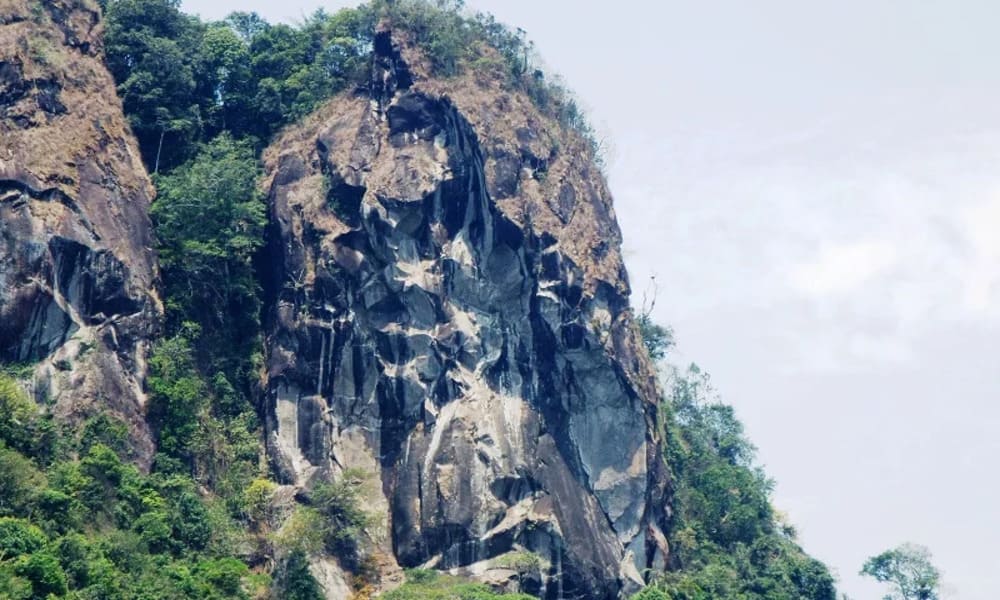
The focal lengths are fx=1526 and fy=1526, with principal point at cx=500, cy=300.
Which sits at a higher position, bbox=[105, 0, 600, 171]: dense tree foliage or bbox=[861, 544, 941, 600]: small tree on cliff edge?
bbox=[105, 0, 600, 171]: dense tree foliage

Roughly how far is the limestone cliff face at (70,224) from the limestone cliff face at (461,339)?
428 centimetres

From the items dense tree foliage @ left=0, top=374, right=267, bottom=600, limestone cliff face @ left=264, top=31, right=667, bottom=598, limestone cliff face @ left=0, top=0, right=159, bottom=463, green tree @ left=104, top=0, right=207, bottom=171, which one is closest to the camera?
dense tree foliage @ left=0, top=374, right=267, bottom=600

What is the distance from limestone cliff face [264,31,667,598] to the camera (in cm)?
4112

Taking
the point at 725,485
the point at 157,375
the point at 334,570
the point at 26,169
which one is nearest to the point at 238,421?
the point at 157,375

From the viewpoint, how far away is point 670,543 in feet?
149

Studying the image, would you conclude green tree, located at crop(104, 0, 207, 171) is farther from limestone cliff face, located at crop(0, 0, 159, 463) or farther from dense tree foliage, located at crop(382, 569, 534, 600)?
dense tree foliage, located at crop(382, 569, 534, 600)

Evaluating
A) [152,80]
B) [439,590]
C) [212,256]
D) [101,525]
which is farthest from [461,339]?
[152,80]

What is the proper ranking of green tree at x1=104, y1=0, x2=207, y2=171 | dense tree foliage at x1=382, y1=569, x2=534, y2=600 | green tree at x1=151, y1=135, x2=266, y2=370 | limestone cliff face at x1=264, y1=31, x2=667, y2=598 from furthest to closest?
green tree at x1=104, y1=0, x2=207, y2=171 < green tree at x1=151, y1=135, x2=266, y2=370 < limestone cliff face at x1=264, y1=31, x2=667, y2=598 < dense tree foliage at x1=382, y1=569, x2=534, y2=600

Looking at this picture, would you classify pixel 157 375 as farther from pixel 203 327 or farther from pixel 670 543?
pixel 670 543

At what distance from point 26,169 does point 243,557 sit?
39.3ft

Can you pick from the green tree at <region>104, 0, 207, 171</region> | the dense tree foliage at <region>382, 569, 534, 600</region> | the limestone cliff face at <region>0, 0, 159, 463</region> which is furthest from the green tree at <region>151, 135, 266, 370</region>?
the dense tree foliage at <region>382, 569, 534, 600</region>

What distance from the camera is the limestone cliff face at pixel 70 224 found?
3922cm

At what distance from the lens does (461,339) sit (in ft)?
140

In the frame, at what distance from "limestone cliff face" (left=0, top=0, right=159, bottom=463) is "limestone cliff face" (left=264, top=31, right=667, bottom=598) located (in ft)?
14.0
